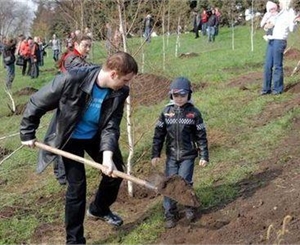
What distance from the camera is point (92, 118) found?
15.1ft

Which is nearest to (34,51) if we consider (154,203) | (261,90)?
(261,90)

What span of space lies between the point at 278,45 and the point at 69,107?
19.1 feet

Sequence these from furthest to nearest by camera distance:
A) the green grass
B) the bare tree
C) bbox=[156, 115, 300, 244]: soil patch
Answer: the bare tree
the green grass
bbox=[156, 115, 300, 244]: soil patch

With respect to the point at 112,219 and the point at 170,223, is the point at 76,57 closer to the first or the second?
the point at 112,219

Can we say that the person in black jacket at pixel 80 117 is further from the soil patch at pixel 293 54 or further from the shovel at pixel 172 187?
the soil patch at pixel 293 54

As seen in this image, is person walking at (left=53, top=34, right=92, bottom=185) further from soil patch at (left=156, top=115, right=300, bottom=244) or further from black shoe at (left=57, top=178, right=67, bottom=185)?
soil patch at (left=156, top=115, right=300, bottom=244)

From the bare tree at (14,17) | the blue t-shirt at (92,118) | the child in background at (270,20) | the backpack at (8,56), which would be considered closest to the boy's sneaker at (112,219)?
the blue t-shirt at (92,118)

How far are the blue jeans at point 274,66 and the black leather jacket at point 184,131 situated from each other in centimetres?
469

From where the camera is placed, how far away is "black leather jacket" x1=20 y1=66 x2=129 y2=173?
4.41 m

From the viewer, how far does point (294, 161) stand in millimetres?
5934

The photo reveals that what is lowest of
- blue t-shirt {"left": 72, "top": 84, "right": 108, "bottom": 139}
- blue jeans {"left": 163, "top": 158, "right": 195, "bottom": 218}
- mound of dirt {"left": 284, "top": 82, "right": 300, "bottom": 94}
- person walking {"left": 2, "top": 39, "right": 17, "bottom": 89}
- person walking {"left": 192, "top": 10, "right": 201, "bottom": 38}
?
person walking {"left": 192, "top": 10, "right": 201, "bottom": 38}

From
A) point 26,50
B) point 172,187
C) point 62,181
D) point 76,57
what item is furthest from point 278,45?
point 26,50

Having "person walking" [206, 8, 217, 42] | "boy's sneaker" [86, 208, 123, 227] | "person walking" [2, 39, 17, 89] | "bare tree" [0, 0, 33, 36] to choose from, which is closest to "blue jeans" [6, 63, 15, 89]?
"person walking" [2, 39, 17, 89]

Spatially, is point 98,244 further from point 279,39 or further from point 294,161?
point 279,39
